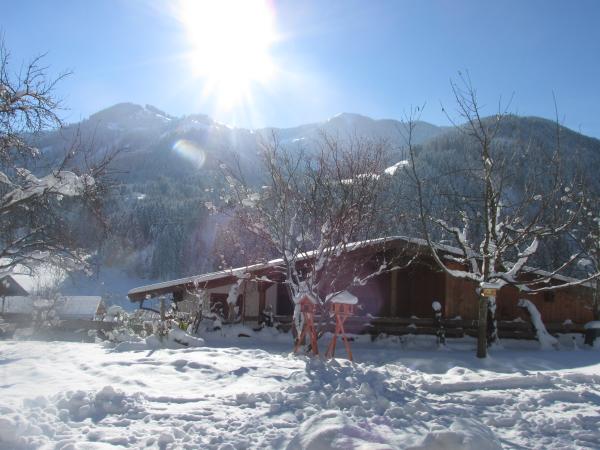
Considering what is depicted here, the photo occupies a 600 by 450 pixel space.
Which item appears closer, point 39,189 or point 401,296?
point 39,189

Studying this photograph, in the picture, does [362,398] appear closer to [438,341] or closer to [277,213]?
[277,213]

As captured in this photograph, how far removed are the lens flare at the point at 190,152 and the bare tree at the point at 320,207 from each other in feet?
359

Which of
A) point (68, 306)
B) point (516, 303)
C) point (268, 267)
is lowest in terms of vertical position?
point (68, 306)

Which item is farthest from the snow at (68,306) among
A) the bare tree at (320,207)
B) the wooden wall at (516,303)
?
the wooden wall at (516,303)

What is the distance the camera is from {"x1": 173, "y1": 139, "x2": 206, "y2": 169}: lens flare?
126856mm

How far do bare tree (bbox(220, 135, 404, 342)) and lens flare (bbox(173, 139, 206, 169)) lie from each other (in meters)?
110

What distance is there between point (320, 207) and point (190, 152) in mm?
131398

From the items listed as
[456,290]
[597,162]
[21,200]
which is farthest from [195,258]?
[21,200]

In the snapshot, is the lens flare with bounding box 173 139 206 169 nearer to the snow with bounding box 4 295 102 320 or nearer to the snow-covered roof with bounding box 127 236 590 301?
the snow with bounding box 4 295 102 320

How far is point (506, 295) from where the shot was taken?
1909 centimetres

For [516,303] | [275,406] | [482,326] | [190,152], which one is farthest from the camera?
[190,152]

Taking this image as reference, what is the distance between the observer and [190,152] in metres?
139

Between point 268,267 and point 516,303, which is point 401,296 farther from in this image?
point 268,267

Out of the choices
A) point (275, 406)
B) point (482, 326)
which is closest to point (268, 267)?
point (482, 326)
